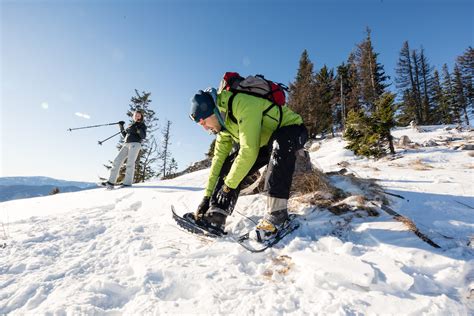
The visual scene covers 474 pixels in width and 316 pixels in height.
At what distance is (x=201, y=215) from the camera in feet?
9.45

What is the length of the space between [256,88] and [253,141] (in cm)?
58

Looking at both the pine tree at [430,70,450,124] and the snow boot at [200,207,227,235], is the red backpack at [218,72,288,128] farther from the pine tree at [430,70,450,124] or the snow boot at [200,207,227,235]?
the pine tree at [430,70,450,124]

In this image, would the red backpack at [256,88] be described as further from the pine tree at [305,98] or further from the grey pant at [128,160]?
the pine tree at [305,98]

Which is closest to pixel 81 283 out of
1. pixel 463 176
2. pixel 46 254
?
pixel 46 254

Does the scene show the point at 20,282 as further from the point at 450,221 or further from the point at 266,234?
the point at 450,221

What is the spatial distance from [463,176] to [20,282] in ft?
21.7

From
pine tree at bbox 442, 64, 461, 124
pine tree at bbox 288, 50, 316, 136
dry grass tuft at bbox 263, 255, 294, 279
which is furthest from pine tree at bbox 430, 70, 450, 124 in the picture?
dry grass tuft at bbox 263, 255, 294, 279

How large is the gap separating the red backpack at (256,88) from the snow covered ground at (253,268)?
129 cm

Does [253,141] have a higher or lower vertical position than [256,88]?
lower

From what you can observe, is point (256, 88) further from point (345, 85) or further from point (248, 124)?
point (345, 85)

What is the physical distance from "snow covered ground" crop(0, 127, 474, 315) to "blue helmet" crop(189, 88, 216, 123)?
4.27ft

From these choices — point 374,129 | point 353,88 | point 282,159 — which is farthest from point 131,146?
point 353,88

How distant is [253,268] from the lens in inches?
76.2

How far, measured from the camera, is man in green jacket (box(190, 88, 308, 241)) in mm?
2422
